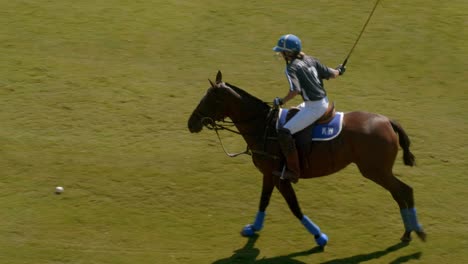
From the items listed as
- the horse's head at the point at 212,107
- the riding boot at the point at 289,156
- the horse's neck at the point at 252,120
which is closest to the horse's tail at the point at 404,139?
the riding boot at the point at 289,156

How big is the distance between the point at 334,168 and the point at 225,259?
7.47 feet

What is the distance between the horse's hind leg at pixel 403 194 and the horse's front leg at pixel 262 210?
1.57 m

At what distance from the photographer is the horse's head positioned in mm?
12760

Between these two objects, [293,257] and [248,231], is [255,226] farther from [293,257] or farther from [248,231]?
[293,257]

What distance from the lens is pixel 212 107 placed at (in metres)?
12.9

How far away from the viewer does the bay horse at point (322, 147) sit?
1248cm

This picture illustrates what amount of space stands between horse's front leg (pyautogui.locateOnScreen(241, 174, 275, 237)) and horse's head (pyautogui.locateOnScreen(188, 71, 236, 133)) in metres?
1.28

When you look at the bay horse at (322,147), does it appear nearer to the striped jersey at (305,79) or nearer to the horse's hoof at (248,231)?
the horse's hoof at (248,231)

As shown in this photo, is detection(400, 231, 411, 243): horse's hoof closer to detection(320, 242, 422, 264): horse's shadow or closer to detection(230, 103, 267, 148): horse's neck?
detection(320, 242, 422, 264): horse's shadow

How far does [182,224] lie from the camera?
534 inches

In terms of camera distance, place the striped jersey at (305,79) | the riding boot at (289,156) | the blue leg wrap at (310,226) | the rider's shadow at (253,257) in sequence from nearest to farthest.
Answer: the striped jersey at (305,79), the riding boot at (289,156), the rider's shadow at (253,257), the blue leg wrap at (310,226)

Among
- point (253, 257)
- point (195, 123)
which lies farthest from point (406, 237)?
point (195, 123)

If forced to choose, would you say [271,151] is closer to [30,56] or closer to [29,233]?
[29,233]

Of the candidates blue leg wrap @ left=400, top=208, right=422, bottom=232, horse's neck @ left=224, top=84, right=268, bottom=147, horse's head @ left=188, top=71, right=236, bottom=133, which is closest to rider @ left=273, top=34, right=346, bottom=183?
horse's neck @ left=224, top=84, right=268, bottom=147
